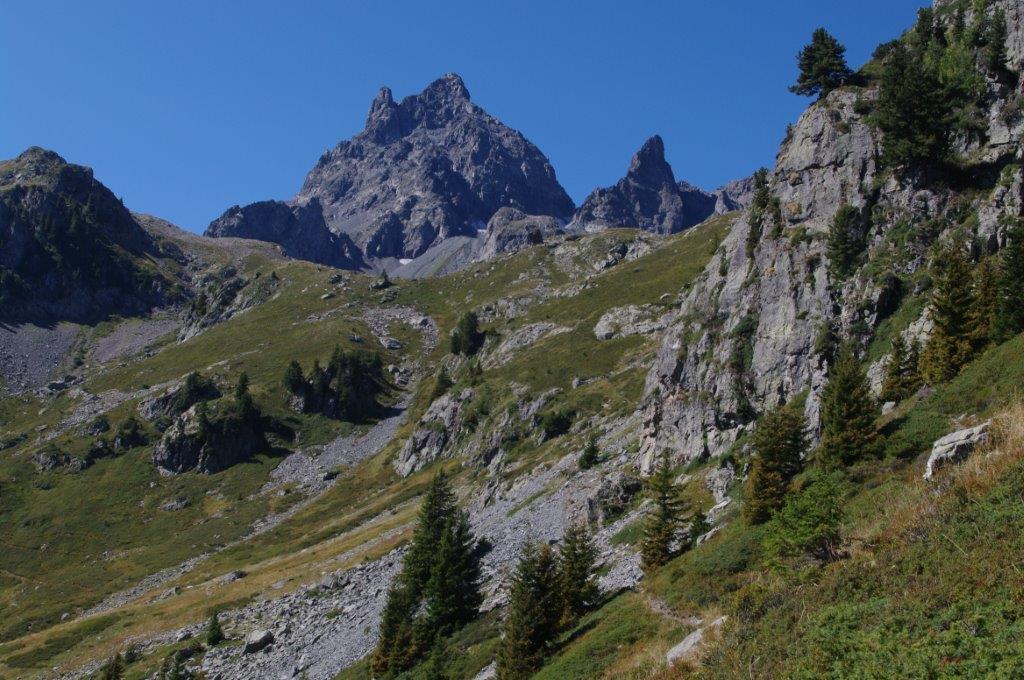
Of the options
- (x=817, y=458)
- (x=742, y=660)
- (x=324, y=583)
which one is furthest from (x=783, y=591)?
(x=324, y=583)

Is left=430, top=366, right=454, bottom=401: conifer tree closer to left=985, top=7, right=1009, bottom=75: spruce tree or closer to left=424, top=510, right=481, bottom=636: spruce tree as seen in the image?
left=424, top=510, right=481, bottom=636: spruce tree

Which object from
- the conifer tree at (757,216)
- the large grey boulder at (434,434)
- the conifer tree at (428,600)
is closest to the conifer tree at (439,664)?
the conifer tree at (428,600)

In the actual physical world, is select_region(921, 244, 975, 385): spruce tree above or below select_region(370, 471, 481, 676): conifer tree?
above

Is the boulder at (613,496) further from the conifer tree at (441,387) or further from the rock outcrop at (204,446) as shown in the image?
the rock outcrop at (204,446)

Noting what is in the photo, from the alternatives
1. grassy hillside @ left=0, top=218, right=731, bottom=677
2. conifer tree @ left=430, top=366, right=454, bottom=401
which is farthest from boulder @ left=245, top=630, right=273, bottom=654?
conifer tree @ left=430, top=366, right=454, bottom=401

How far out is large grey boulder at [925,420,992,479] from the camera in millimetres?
22953

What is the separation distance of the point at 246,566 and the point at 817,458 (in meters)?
87.9

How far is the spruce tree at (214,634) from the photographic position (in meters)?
64.9

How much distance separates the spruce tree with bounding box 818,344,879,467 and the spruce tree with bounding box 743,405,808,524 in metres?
1.85

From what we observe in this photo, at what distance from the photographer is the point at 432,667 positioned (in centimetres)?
3575

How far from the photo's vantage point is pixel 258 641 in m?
59.9

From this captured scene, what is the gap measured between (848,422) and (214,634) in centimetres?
6193

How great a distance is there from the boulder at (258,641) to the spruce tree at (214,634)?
6.38m

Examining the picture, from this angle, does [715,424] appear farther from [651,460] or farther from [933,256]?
[933,256]
